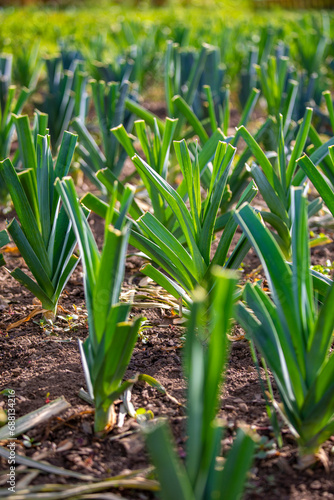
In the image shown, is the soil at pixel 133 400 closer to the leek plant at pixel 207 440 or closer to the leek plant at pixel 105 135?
the leek plant at pixel 207 440

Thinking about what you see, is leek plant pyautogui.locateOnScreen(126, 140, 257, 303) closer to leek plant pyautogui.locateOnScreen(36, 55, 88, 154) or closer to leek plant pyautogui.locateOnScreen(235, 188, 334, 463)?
leek plant pyautogui.locateOnScreen(235, 188, 334, 463)

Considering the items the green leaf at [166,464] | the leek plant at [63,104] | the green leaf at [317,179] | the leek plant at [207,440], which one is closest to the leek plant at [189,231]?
the green leaf at [317,179]

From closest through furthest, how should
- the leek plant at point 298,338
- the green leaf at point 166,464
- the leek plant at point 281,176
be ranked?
the green leaf at point 166,464
the leek plant at point 298,338
the leek plant at point 281,176

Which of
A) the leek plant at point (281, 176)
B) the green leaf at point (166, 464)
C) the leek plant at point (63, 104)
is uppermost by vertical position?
the leek plant at point (63, 104)

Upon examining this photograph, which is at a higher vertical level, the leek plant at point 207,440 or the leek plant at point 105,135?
the leek plant at point 105,135

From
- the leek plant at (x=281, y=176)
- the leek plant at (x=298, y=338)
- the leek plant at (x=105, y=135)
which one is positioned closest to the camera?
the leek plant at (x=298, y=338)

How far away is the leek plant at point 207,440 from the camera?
81 cm

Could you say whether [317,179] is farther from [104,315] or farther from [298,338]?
[104,315]

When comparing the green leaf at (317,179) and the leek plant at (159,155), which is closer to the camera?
the green leaf at (317,179)

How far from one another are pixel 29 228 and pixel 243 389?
0.74 meters

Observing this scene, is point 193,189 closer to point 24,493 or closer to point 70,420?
point 70,420

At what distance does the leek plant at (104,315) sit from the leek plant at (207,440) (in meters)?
0.26

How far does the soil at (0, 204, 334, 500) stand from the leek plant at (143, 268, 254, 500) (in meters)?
0.25

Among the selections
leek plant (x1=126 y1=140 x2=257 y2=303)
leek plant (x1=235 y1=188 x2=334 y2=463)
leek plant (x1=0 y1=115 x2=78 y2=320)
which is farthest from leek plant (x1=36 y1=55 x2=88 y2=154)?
leek plant (x1=235 y1=188 x2=334 y2=463)
